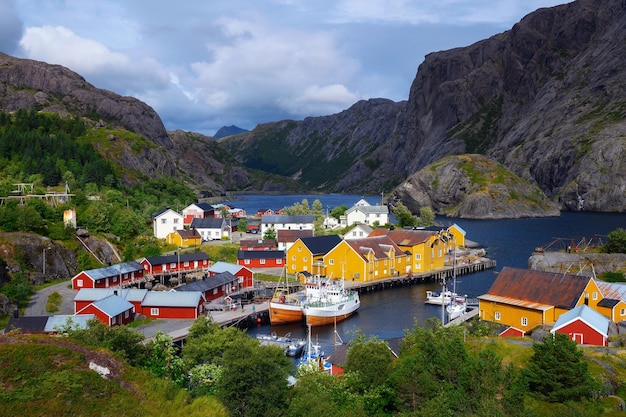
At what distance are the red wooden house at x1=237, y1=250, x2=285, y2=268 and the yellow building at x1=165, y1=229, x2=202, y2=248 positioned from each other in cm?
1467

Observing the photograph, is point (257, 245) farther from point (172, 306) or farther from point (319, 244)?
point (172, 306)

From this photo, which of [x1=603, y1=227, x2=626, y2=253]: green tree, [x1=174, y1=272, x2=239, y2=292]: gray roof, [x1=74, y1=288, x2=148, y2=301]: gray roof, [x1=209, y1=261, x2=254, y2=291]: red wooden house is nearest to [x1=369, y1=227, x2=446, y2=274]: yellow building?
[x1=209, y1=261, x2=254, y2=291]: red wooden house

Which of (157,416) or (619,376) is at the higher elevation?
(157,416)

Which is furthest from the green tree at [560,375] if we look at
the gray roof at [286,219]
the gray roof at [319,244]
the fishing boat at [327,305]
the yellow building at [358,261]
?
the gray roof at [286,219]

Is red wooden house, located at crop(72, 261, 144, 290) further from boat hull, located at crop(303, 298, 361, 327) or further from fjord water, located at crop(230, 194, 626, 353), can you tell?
boat hull, located at crop(303, 298, 361, 327)

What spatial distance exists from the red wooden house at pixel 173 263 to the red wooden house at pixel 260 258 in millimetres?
5431

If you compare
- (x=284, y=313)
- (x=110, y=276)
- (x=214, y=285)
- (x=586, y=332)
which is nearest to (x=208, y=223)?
(x=110, y=276)

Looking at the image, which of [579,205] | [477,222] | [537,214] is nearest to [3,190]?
[477,222]

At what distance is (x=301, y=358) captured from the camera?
44031mm

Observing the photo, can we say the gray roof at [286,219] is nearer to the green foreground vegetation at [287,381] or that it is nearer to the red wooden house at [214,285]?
the red wooden house at [214,285]

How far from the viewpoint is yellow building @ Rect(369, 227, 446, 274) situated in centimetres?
7744

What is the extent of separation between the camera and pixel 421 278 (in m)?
74.5

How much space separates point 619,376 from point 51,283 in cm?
5759

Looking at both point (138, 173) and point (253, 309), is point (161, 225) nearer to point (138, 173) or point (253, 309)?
point (253, 309)
